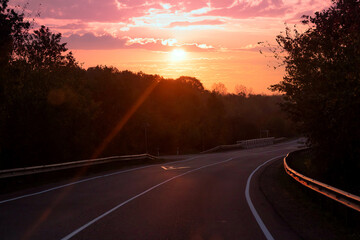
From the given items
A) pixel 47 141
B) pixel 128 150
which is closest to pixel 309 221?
pixel 47 141

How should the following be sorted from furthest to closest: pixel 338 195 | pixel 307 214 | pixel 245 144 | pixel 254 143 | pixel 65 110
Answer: pixel 254 143, pixel 245 144, pixel 65 110, pixel 307 214, pixel 338 195

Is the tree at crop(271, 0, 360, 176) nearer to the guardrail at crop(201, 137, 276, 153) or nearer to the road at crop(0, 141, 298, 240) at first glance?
the road at crop(0, 141, 298, 240)

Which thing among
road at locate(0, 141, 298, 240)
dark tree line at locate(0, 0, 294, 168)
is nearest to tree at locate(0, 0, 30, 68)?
dark tree line at locate(0, 0, 294, 168)

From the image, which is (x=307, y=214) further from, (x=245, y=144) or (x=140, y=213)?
(x=245, y=144)

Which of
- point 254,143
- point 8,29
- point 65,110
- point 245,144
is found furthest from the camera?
point 254,143

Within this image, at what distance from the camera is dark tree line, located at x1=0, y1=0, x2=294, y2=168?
2436 cm

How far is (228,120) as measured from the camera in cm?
13725

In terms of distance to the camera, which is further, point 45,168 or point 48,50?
point 48,50

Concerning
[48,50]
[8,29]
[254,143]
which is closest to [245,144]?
[254,143]

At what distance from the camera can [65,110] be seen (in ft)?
117

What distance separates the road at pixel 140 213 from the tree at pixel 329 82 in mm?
3813

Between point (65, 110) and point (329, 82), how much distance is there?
2635 cm

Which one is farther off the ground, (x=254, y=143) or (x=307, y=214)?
(x=254, y=143)

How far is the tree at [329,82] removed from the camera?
535 inches
